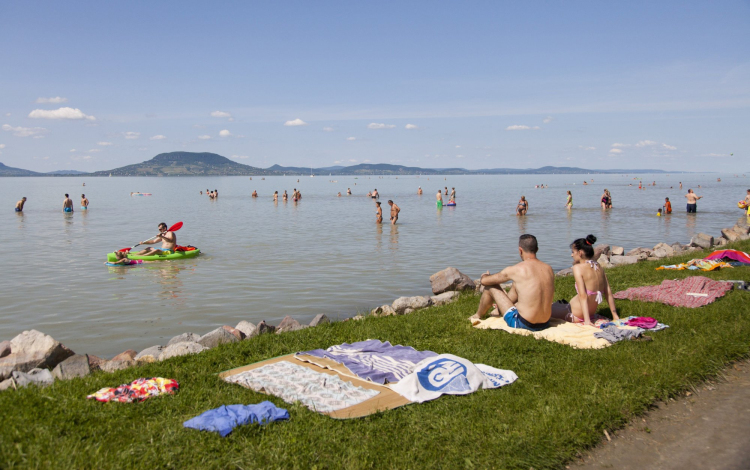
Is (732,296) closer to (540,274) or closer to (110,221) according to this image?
(540,274)

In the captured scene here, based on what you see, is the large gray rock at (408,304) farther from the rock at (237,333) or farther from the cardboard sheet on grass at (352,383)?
the cardboard sheet on grass at (352,383)

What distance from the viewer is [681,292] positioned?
928 cm

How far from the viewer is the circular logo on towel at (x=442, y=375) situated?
5.48 meters

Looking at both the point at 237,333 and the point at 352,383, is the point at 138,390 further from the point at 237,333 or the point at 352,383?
the point at 237,333

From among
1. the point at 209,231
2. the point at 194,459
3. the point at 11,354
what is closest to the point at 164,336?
the point at 11,354

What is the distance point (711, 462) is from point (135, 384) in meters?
5.25

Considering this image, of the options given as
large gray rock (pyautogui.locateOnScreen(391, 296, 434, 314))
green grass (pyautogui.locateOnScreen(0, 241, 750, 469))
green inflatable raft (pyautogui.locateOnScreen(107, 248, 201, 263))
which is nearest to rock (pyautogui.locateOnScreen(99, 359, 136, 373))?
green grass (pyautogui.locateOnScreen(0, 241, 750, 469))

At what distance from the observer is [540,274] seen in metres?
7.47

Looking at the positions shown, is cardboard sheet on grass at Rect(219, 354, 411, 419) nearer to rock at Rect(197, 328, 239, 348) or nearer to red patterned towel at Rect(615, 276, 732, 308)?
rock at Rect(197, 328, 239, 348)

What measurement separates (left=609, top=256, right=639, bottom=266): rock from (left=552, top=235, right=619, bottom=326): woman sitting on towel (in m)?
8.31

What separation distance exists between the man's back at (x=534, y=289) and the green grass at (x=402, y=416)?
59 cm

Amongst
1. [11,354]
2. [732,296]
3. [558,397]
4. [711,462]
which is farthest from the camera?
[732,296]

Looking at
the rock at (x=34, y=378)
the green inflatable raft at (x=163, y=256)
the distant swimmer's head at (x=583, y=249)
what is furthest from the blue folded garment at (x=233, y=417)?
the green inflatable raft at (x=163, y=256)

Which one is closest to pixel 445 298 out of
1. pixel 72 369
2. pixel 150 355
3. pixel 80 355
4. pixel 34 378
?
pixel 150 355
